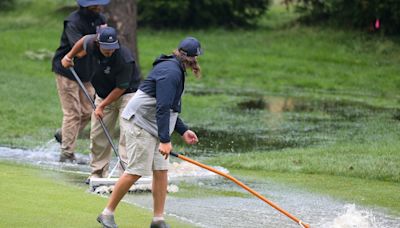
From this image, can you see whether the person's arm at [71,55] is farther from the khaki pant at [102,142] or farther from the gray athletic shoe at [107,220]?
the gray athletic shoe at [107,220]

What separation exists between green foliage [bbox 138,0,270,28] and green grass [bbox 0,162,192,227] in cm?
2219

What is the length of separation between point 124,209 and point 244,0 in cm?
2464

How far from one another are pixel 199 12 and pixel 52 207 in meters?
24.4

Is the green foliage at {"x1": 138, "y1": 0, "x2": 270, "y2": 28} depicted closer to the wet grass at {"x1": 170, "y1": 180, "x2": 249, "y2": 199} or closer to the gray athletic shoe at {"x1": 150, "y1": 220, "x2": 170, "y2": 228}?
the wet grass at {"x1": 170, "y1": 180, "x2": 249, "y2": 199}

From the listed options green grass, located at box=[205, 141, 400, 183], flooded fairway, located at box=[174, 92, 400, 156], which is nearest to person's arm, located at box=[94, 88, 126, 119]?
green grass, located at box=[205, 141, 400, 183]

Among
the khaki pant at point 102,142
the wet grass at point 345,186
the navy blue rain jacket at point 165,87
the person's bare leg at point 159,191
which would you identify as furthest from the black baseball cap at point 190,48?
the wet grass at point 345,186

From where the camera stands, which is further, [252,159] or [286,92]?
[286,92]

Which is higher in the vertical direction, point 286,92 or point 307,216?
point 307,216

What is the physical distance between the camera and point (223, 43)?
29.6 metres

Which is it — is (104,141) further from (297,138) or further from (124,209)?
(297,138)

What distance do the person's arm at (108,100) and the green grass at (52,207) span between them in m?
0.84

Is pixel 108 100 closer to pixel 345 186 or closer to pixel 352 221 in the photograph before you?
pixel 345 186

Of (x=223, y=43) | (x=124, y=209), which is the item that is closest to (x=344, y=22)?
(x=223, y=43)

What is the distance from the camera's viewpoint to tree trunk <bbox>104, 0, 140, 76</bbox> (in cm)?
2042
